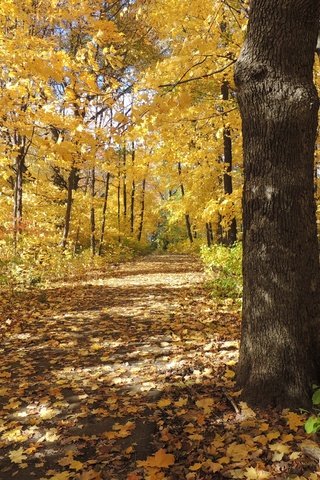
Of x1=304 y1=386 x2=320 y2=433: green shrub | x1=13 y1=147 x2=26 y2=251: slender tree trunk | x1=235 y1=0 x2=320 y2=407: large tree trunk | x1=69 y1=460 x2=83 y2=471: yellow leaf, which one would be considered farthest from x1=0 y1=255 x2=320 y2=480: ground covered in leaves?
x1=13 y1=147 x2=26 y2=251: slender tree trunk

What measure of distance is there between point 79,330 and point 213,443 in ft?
13.1

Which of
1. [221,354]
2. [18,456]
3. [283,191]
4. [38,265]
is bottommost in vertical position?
[18,456]

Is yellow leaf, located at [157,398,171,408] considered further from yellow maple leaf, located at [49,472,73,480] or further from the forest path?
yellow maple leaf, located at [49,472,73,480]

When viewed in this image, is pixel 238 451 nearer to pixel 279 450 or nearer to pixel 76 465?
pixel 279 450

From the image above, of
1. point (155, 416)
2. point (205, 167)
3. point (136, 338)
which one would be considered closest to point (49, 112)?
point (205, 167)

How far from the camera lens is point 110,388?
4.42 meters

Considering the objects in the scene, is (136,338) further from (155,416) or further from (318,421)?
(318,421)

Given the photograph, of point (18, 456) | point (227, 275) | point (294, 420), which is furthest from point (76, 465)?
point (227, 275)

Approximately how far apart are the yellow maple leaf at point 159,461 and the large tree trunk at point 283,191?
0.95 m

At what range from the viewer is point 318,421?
278 centimetres

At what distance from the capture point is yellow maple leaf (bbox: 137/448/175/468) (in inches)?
114

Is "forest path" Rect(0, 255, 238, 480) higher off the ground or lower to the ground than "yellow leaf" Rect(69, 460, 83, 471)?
higher

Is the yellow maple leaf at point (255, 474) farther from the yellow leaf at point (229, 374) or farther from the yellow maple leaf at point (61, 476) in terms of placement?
the yellow leaf at point (229, 374)

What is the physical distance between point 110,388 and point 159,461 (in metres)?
1.58
